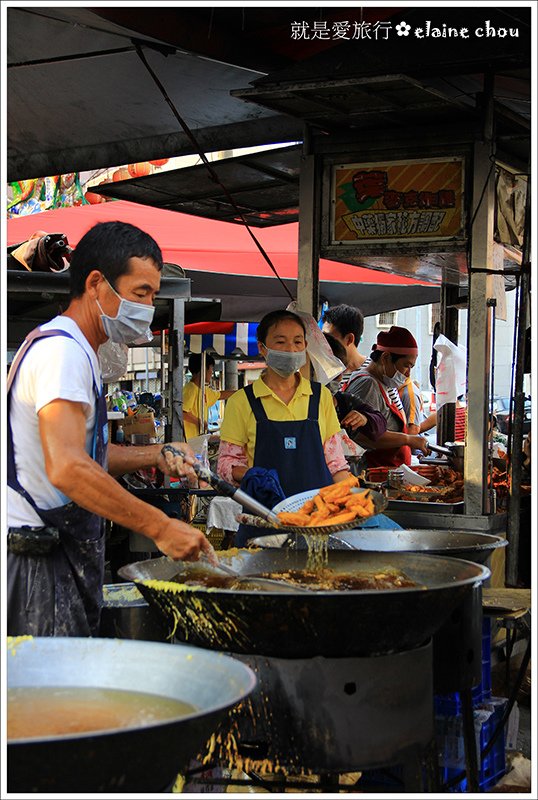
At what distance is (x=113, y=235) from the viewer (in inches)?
117

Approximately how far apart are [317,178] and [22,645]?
4176mm

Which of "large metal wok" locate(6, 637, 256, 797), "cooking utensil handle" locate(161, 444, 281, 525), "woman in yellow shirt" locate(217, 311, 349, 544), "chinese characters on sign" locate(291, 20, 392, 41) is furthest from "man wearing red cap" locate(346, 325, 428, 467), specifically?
"large metal wok" locate(6, 637, 256, 797)

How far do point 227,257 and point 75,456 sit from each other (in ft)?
22.6

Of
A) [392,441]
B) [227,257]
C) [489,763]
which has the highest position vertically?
[227,257]

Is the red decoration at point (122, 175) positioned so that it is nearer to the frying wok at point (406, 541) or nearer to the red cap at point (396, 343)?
the red cap at point (396, 343)

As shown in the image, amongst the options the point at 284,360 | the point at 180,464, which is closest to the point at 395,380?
the point at 284,360

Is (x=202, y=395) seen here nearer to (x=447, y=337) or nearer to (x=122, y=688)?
(x=447, y=337)

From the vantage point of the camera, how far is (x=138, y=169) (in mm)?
7059

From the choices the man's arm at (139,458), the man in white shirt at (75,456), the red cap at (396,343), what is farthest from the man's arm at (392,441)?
the man in white shirt at (75,456)

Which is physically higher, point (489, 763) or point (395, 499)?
point (395, 499)

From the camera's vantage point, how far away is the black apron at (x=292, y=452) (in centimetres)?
465

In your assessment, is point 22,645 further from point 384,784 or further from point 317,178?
point 317,178

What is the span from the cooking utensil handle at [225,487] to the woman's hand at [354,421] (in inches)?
121

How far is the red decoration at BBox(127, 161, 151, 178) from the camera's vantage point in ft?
22.4
